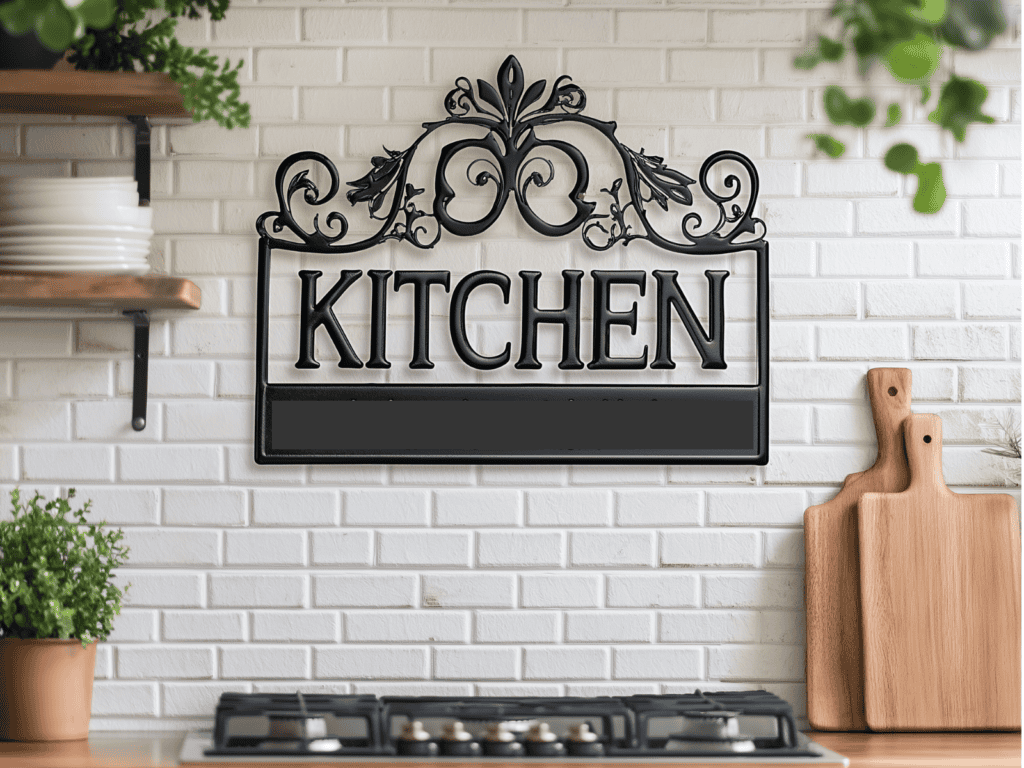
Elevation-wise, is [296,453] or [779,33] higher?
[779,33]

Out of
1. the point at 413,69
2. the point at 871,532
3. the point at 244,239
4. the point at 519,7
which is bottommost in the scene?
the point at 871,532

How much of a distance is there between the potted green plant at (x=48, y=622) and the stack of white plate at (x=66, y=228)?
431 millimetres

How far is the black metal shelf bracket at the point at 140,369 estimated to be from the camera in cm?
190

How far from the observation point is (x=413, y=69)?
6.39 ft

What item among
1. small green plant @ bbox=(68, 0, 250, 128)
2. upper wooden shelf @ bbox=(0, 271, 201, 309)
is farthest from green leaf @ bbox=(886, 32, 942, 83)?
upper wooden shelf @ bbox=(0, 271, 201, 309)

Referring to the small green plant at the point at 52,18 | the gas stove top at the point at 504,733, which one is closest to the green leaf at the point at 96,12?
the small green plant at the point at 52,18

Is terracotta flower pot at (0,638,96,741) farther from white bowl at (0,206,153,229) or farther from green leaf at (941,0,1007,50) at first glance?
green leaf at (941,0,1007,50)

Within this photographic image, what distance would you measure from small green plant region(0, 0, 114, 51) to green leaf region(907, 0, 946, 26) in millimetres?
722

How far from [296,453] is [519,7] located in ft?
3.30

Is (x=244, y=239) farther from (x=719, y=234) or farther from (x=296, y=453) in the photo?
(x=719, y=234)

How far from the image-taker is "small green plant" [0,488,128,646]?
1.65 m

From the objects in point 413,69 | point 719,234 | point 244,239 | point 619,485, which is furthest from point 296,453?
point 719,234

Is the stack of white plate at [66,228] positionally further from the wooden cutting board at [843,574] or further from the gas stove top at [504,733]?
the wooden cutting board at [843,574]

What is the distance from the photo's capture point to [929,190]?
0.66 meters
